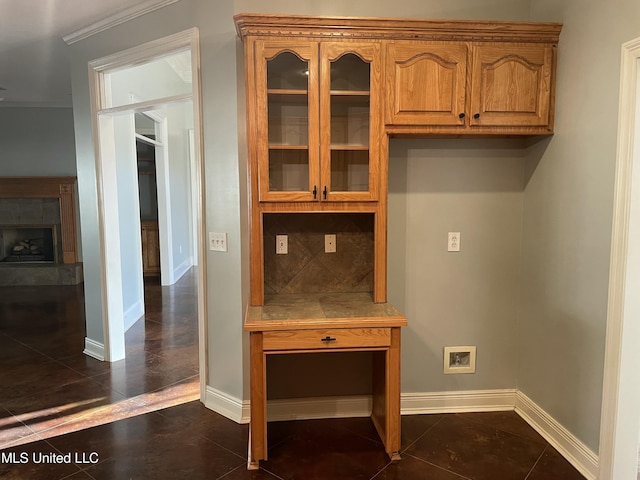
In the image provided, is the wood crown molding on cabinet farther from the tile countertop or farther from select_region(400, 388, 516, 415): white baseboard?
select_region(400, 388, 516, 415): white baseboard

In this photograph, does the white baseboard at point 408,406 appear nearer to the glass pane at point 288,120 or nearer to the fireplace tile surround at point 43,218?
the glass pane at point 288,120

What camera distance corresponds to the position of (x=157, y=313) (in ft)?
16.9

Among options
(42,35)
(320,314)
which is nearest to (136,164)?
(42,35)

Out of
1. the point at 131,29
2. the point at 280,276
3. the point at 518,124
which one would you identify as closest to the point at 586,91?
the point at 518,124

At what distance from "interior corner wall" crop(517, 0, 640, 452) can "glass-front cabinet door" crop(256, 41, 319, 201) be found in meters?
1.34

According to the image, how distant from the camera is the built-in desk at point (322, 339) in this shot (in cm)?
213

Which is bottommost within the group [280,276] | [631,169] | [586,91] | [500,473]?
[500,473]

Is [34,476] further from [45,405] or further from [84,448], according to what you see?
[45,405]

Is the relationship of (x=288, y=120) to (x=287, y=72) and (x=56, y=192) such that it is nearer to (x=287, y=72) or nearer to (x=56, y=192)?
(x=287, y=72)

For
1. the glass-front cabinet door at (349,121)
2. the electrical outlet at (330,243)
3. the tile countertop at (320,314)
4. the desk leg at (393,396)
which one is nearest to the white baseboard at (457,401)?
the desk leg at (393,396)

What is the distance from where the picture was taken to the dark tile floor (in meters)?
2.21

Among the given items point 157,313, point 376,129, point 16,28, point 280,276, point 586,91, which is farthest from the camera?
point 157,313

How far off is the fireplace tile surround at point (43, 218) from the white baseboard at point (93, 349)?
338 centimetres

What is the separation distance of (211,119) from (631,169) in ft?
7.34
